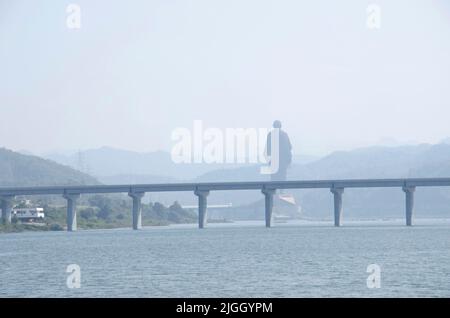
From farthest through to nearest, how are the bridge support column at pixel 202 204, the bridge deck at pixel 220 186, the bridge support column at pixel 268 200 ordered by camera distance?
1. the bridge support column at pixel 268 200
2. the bridge support column at pixel 202 204
3. the bridge deck at pixel 220 186

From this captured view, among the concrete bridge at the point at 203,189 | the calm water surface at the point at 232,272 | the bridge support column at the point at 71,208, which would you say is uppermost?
the concrete bridge at the point at 203,189

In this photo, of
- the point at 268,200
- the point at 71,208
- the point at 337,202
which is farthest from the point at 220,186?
the point at 71,208

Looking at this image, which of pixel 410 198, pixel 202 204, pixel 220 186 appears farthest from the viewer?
pixel 202 204

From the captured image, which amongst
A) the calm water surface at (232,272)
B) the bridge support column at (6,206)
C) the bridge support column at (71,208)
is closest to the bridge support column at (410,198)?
the bridge support column at (71,208)

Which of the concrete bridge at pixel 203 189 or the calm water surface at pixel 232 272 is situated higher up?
the concrete bridge at pixel 203 189

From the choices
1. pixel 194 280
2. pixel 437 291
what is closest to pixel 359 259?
pixel 194 280

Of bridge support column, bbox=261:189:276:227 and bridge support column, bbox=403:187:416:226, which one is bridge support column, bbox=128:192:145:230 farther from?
bridge support column, bbox=403:187:416:226

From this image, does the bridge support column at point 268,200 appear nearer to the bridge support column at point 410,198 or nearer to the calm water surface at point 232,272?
the bridge support column at point 410,198

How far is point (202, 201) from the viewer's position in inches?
7569

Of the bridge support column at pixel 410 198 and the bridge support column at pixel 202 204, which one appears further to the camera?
the bridge support column at pixel 202 204

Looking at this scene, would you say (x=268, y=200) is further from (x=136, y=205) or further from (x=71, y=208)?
(x=71, y=208)

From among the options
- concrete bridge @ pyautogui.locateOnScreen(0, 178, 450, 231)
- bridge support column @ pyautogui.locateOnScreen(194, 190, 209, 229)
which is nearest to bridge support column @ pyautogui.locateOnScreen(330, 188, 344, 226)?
concrete bridge @ pyautogui.locateOnScreen(0, 178, 450, 231)
